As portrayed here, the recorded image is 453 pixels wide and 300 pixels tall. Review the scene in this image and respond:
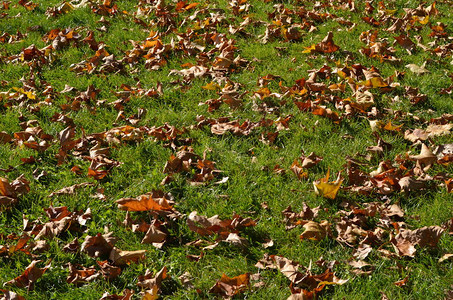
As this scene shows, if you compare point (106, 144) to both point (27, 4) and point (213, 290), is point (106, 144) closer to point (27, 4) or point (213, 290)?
point (213, 290)

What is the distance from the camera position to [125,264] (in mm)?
2861

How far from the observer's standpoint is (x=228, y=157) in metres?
3.79

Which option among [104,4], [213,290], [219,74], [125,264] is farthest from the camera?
[104,4]

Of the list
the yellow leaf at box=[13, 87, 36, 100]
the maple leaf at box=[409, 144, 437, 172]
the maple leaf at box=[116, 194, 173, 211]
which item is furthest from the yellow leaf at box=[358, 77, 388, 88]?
the yellow leaf at box=[13, 87, 36, 100]

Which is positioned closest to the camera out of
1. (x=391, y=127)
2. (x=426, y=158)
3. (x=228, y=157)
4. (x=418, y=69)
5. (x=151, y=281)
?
(x=151, y=281)

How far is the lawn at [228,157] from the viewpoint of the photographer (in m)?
2.78

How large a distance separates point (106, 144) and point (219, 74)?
5.21 ft

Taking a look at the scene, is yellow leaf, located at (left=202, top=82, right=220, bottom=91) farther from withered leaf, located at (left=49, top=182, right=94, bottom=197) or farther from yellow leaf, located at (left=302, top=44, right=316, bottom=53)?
withered leaf, located at (left=49, top=182, right=94, bottom=197)

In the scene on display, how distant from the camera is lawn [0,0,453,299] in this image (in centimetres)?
278

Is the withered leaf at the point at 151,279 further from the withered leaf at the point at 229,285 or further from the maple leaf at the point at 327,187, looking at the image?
the maple leaf at the point at 327,187

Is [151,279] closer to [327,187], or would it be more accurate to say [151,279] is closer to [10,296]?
[10,296]

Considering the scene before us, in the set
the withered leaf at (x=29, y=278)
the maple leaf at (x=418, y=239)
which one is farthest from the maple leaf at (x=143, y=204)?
A: the maple leaf at (x=418, y=239)

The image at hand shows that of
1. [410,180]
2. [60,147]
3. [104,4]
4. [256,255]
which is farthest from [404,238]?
[104,4]

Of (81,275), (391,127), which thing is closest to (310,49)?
(391,127)
